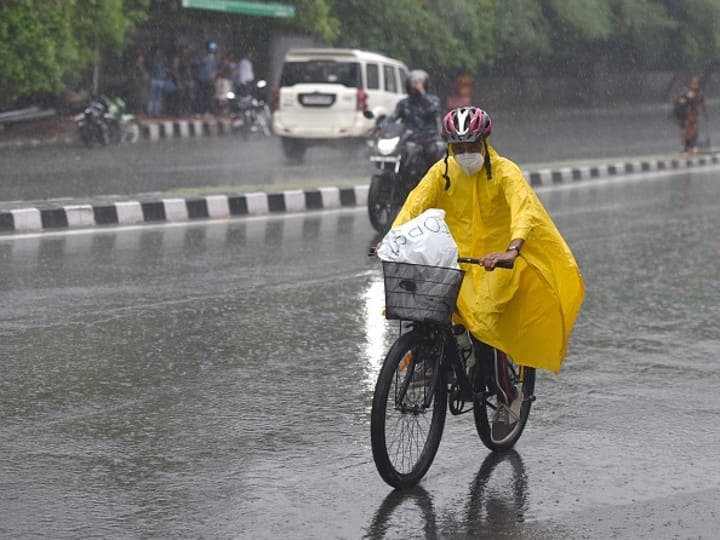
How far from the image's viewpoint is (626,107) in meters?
56.4

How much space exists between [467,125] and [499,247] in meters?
0.53

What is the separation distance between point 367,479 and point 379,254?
865 millimetres

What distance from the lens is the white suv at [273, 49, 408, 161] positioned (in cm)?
2667

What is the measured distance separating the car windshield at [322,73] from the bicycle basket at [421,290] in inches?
846

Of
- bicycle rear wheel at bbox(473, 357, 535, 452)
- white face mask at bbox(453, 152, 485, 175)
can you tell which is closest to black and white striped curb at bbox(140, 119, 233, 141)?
bicycle rear wheel at bbox(473, 357, 535, 452)

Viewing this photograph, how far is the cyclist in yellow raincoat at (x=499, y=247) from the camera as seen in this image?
5957 millimetres

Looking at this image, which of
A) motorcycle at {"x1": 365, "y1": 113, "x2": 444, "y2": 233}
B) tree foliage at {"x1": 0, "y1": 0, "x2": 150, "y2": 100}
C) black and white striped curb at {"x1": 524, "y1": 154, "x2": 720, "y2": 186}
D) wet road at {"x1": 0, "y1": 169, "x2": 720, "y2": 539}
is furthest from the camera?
tree foliage at {"x1": 0, "y1": 0, "x2": 150, "y2": 100}

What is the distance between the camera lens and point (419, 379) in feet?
18.8

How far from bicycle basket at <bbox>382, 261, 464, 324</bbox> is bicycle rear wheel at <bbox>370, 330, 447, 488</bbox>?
185 millimetres

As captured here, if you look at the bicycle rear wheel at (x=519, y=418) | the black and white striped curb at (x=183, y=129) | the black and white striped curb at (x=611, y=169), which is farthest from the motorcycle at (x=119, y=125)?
the bicycle rear wheel at (x=519, y=418)

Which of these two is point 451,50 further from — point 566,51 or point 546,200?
point 546,200

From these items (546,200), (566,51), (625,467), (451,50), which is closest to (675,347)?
(625,467)

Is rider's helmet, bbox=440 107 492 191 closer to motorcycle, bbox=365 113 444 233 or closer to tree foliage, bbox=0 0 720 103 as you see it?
motorcycle, bbox=365 113 444 233

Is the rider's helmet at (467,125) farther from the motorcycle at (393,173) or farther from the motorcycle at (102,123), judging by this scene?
the motorcycle at (102,123)
